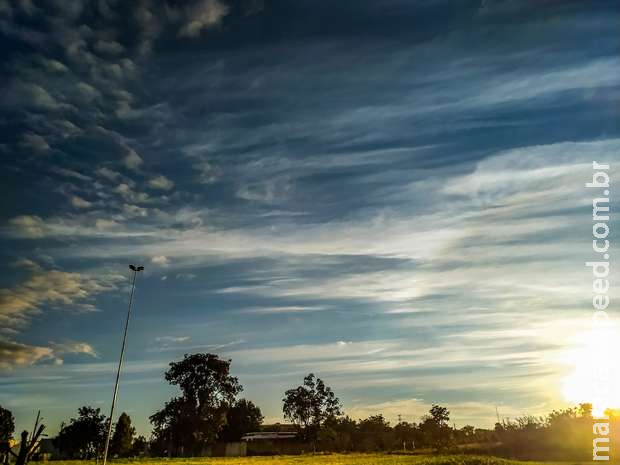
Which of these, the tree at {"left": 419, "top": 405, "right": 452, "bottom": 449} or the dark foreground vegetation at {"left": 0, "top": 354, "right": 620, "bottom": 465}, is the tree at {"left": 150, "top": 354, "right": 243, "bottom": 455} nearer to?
the dark foreground vegetation at {"left": 0, "top": 354, "right": 620, "bottom": 465}

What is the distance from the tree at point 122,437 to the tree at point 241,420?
78.1ft

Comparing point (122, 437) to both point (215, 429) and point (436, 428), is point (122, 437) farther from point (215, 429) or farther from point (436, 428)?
point (436, 428)

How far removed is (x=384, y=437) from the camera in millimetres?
98250

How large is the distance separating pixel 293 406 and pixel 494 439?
179 feet

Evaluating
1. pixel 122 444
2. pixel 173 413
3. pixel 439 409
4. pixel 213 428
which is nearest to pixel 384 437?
pixel 439 409

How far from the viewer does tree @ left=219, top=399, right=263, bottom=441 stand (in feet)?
368

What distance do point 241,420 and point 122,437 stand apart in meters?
33.4

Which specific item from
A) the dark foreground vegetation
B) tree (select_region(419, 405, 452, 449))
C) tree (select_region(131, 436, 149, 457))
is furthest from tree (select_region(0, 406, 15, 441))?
tree (select_region(419, 405, 452, 449))

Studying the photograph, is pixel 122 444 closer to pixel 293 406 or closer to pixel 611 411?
pixel 293 406

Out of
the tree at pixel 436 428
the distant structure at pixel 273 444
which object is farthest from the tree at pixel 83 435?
the tree at pixel 436 428

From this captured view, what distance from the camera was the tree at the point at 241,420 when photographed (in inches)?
4419

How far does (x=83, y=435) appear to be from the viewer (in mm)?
87375

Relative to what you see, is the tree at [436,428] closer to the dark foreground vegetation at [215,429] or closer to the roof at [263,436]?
the dark foreground vegetation at [215,429]

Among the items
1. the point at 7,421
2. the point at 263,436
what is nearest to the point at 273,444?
the point at 263,436
